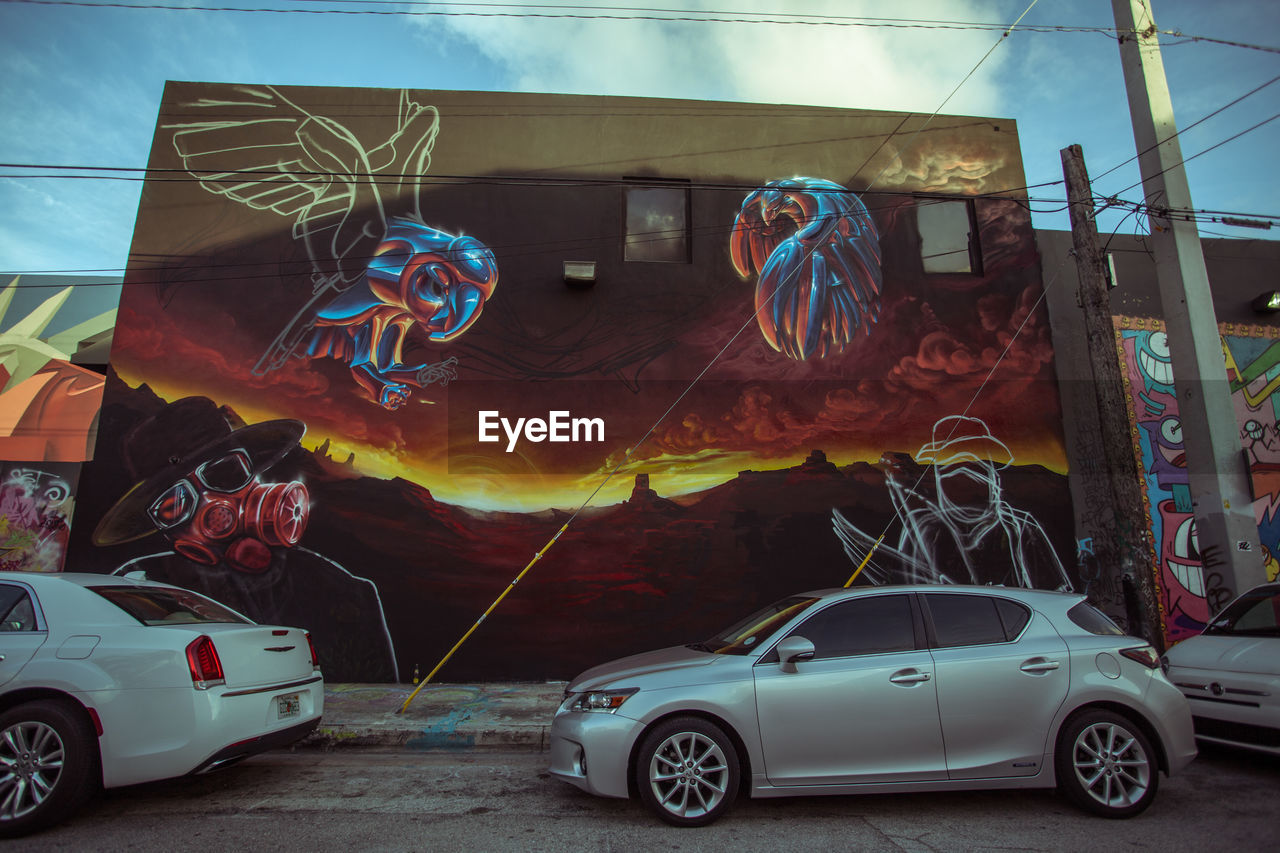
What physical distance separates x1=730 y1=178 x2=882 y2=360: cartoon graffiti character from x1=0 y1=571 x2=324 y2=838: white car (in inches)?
302

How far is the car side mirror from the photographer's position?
4285 millimetres

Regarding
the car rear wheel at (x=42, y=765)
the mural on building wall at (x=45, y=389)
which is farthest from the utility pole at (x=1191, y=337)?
the mural on building wall at (x=45, y=389)

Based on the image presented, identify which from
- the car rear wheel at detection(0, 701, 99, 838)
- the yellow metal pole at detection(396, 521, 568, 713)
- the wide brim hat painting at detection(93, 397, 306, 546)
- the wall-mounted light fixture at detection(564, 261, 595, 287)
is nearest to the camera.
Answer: the car rear wheel at detection(0, 701, 99, 838)

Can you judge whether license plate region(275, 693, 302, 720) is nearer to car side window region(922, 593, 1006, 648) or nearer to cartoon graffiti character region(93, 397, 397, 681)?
cartoon graffiti character region(93, 397, 397, 681)

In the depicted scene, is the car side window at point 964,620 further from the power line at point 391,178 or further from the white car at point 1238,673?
the power line at point 391,178

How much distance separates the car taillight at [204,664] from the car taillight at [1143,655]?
5648 mm

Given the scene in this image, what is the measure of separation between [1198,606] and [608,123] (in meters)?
10.7

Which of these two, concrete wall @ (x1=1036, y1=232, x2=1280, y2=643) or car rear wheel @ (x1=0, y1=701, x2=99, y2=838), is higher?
concrete wall @ (x1=1036, y1=232, x2=1280, y2=643)

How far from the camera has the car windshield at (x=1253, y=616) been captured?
18.9 feet

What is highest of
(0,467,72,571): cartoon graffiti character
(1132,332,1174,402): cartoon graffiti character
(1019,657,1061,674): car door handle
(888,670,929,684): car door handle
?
(1132,332,1174,402): cartoon graffiti character

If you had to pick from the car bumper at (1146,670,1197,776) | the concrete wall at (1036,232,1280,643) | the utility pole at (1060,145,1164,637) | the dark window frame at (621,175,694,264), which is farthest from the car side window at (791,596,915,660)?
the concrete wall at (1036,232,1280,643)

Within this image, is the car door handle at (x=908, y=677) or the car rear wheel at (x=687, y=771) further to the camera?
the car door handle at (x=908, y=677)

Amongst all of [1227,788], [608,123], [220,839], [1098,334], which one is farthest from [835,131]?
[220,839]

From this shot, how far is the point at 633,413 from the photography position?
31.7 ft
